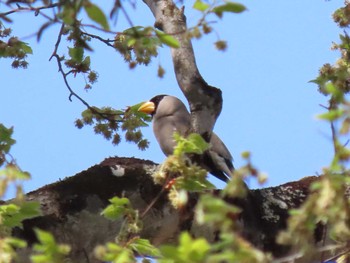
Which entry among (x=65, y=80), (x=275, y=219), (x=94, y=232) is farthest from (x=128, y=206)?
(x=65, y=80)

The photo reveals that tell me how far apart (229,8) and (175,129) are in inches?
136

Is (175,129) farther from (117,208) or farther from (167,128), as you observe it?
(117,208)

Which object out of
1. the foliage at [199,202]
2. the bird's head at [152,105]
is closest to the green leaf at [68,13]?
the foliage at [199,202]

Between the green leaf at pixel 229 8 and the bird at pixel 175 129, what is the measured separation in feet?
8.31

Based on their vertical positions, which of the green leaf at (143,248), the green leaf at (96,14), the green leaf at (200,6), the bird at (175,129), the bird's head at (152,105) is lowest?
the green leaf at (143,248)

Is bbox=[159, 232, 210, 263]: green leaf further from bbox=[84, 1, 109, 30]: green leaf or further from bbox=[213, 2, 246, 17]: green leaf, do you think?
bbox=[213, 2, 246, 17]: green leaf

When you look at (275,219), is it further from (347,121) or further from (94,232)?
(347,121)

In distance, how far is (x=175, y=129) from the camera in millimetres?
5980

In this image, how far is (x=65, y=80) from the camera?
5.03 metres

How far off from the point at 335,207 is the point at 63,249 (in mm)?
652

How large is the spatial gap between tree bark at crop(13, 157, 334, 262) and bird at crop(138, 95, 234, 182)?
1060 mm

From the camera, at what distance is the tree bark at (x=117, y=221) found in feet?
12.2

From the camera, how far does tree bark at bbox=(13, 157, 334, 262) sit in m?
3.72

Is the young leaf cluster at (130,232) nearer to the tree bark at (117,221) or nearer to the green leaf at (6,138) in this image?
the tree bark at (117,221)
